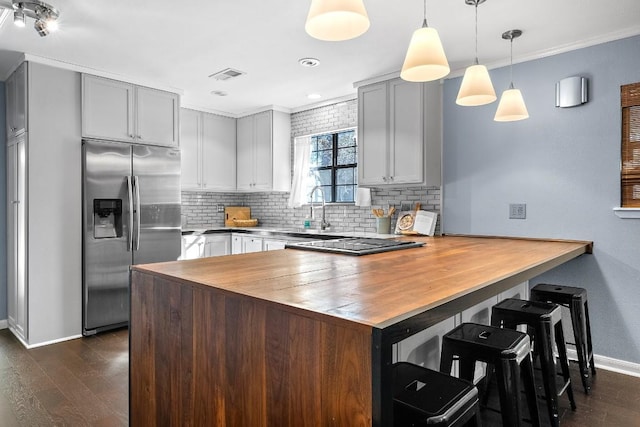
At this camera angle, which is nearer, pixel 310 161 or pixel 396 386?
pixel 396 386

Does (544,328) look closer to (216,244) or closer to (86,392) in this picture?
(86,392)

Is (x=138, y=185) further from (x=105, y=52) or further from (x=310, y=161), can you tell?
(x=310, y=161)

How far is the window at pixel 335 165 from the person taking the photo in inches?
198

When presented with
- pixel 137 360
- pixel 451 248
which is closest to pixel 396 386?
pixel 137 360

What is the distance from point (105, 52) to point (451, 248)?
10.5ft

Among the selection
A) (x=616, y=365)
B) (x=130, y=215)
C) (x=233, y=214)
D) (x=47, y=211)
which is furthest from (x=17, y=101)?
(x=616, y=365)

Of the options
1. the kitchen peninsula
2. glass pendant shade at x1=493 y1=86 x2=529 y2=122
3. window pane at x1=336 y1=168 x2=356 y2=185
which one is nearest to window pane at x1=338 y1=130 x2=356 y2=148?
window pane at x1=336 y1=168 x2=356 y2=185

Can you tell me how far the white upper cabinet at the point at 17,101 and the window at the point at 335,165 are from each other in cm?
309

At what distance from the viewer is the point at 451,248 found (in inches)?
110

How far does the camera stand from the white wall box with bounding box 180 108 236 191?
211 inches

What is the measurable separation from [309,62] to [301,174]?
1.96m

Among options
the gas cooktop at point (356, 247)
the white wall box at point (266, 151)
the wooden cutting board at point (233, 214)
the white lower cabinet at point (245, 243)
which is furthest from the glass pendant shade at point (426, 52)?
the wooden cutting board at point (233, 214)

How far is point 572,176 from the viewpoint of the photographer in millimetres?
3227

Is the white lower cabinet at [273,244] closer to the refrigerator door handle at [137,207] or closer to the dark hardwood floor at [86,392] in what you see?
the refrigerator door handle at [137,207]
